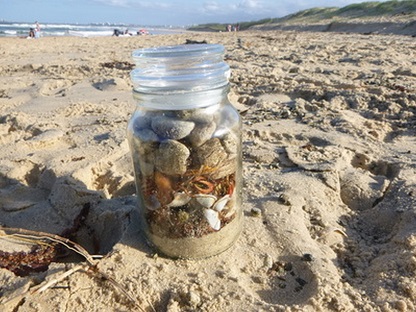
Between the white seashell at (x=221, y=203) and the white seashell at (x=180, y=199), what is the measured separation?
5.2 inches

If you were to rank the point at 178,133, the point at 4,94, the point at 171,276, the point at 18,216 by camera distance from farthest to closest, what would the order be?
the point at 4,94
the point at 18,216
the point at 171,276
the point at 178,133

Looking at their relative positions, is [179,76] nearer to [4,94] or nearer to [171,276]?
[171,276]

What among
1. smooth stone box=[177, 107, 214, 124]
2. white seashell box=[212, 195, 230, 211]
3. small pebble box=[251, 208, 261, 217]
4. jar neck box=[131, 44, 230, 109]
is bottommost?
small pebble box=[251, 208, 261, 217]

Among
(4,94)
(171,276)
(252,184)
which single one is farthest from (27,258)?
(4,94)

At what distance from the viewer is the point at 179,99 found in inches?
58.4

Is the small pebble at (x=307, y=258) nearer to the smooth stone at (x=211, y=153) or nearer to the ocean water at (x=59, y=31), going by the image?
the smooth stone at (x=211, y=153)

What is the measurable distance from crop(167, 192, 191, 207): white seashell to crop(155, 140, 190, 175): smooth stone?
0.10 metres

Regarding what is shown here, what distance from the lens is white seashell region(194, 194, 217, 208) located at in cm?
150

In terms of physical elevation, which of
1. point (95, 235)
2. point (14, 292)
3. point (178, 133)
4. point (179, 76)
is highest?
point (179, 76)

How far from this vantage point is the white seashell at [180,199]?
4.91 feet

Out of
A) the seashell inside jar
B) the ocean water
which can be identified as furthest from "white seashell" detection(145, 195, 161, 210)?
the ocean water

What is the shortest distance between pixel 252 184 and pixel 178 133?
3.33 feet

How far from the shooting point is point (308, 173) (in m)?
2.48

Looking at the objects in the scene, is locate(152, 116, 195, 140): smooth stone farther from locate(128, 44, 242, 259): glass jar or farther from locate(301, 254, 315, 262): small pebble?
locate(301, 254, 315, 262): small pebble
